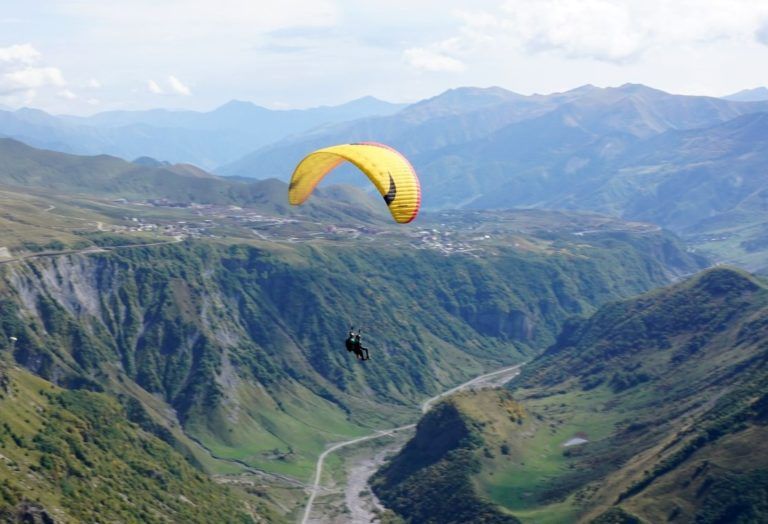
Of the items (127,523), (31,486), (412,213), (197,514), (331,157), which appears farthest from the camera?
(197,514)

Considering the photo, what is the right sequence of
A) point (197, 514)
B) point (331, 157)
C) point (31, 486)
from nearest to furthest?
point (331, 157) → point (31, 486) → point (197, 514)

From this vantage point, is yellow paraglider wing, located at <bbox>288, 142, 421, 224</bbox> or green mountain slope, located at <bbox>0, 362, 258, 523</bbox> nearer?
yellow paraglider wing, located at <bbox>288, 142, 421, 224</bbox>

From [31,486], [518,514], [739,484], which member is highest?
[31,486]

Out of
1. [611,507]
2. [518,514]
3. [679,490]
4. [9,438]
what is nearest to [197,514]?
[9,438]

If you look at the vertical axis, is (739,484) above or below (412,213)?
below

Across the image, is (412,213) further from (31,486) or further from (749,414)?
(749,414)
